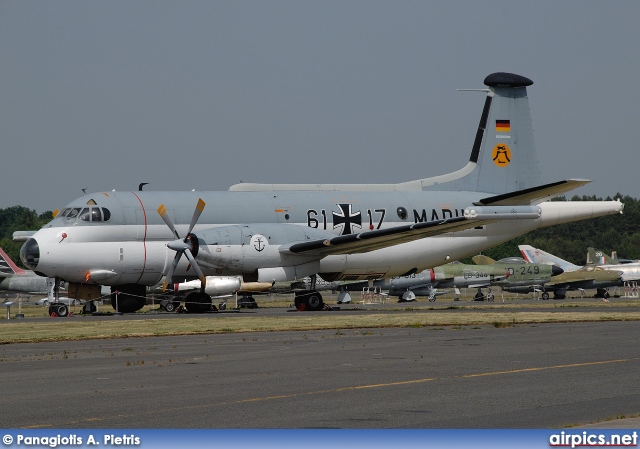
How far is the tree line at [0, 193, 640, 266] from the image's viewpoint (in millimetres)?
142875

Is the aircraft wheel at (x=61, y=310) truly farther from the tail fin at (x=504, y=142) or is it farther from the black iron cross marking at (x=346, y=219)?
the tail fin at (x=504, y=142)

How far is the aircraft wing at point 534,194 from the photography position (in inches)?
1534

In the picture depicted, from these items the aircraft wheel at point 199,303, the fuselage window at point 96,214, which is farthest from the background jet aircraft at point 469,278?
the fuselage window at point 96,214

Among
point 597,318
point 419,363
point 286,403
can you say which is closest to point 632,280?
point 597,318

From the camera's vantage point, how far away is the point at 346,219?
131ft

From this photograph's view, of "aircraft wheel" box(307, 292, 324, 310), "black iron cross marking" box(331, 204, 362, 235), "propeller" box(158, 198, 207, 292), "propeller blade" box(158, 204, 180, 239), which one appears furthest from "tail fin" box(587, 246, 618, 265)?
"propeller blade" box(158, 204, 180, 239)

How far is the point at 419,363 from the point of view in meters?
17.5

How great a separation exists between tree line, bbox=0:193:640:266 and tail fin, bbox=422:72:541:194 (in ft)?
296

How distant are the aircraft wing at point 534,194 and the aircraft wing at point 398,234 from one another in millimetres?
845

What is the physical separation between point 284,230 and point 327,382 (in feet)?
75.8

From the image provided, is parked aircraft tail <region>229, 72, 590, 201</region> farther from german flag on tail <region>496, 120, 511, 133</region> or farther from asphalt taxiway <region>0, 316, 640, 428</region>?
asphalt taxiway <region>0, 316, 640, 428</region>

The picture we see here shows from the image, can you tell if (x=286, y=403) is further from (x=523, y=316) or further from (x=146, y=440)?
(x=523, y=316)

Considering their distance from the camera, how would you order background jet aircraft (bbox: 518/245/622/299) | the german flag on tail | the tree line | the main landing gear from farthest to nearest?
the tree line < background jet aircraft (bbox: 518/245/622/299) < the german flag on tail < the main landing gear

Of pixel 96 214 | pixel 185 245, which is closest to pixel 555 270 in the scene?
pixel 185 245
